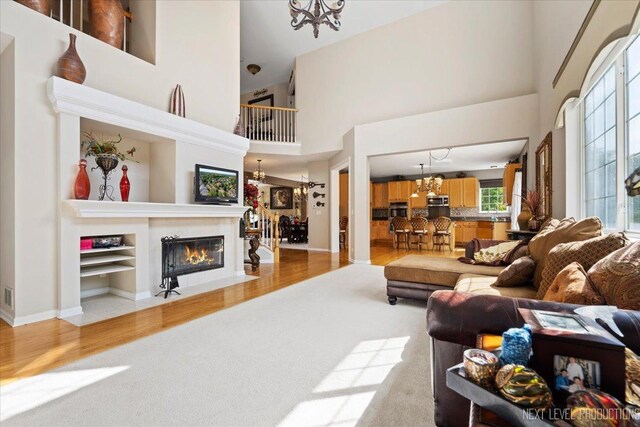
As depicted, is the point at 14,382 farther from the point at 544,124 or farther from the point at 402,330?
the point at 544,124

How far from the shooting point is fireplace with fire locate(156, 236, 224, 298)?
389cm

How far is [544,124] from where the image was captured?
4.10 metres

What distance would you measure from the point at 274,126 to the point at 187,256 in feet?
16.1

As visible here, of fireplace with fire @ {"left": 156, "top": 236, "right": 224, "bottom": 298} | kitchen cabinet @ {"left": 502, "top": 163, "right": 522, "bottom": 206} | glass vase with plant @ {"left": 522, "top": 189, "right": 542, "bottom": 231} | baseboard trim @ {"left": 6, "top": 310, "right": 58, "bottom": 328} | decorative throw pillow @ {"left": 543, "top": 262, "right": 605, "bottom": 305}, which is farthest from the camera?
kitchen cabinet @ {"left": 502, "top": 163, "right": 522, "bottom": 206}

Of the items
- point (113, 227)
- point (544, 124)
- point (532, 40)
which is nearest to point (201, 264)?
point (113, 227)

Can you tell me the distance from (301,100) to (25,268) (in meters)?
6.74

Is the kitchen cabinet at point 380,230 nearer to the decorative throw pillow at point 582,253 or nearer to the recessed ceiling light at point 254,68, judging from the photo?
the recessed ceiling light at point 254,68

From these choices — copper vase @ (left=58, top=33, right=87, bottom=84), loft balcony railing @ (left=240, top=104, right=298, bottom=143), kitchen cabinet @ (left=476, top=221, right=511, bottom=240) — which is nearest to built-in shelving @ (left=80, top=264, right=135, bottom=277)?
copper vase @ (left=58, top=33, right=87, bottom=84)

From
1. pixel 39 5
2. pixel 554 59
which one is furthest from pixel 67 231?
pixel 554 59

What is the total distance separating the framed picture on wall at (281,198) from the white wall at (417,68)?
6.20m

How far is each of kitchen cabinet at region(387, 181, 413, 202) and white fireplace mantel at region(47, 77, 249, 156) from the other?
23.9ft

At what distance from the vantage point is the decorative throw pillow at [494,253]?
3266mm

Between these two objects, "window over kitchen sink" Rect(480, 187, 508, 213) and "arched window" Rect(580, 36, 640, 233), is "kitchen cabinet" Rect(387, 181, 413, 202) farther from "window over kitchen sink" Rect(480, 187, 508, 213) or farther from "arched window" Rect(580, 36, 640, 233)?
"arched window" Rect(580, 36, 640, 233)

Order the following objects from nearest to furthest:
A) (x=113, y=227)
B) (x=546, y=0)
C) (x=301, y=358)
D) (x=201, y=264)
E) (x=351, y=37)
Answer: (x=301, y=358)
(x=113, y=227)
(x=546, y=0)
(x=201, y=264)
(x=351, y=37)
